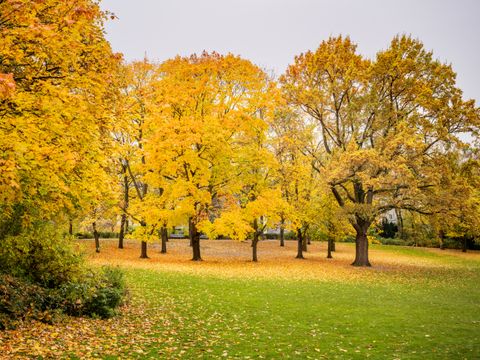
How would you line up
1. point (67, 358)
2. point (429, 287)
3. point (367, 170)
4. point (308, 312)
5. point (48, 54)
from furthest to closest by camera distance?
1. point (367, 170)
2. point (429, 287)
3. point (308, 312)
4. point (48, 54)
5. point (67, 358)

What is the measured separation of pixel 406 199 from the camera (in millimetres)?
27953

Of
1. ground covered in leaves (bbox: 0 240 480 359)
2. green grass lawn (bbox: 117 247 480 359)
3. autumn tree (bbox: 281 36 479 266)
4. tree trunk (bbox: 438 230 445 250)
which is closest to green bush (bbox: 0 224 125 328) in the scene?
ground covered in leaves (bbox: 0 240 480 359)

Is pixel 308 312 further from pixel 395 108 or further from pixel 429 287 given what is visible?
A: pixel 395 108

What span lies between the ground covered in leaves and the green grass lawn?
3cm

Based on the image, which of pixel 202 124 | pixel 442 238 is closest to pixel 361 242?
pixel 202 124

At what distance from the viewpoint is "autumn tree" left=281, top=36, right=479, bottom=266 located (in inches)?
1042

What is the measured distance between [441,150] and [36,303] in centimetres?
2726

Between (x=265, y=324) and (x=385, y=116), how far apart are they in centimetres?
2181

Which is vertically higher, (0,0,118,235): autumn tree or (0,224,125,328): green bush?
(0,0,118,235): autumn tree

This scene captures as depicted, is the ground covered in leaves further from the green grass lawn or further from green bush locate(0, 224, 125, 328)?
green bush locate(0, 224, 125, 328)

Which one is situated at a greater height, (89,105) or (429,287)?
(89,105)

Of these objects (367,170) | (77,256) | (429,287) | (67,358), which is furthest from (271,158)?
(67,358)

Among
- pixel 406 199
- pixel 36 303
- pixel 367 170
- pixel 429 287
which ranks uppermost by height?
pixel 367 170

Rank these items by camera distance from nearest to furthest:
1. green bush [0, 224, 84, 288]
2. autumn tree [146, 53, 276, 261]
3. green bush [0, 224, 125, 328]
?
1. green bush [0, 224, 125, 328]
2. green bush [0, 224, 84, 288]
3. autumn tree [146, 53, 276, 261]
